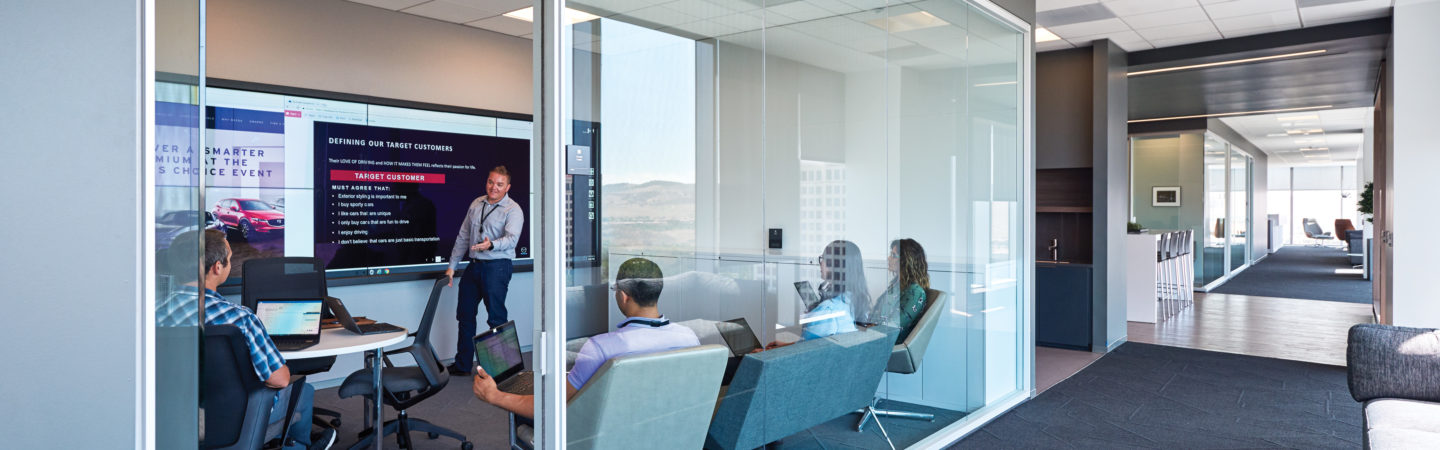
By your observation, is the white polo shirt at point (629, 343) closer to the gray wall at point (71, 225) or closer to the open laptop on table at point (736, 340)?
the open laptop on table at point (736, 340)

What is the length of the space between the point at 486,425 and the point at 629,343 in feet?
7.91

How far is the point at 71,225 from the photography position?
1600 millimetres

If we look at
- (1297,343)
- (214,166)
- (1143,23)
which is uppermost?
(1143,23)

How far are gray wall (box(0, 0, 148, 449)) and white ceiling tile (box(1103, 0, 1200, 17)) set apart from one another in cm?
556

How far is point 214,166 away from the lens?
4.75 meters

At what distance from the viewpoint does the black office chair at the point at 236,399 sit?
8.61ft

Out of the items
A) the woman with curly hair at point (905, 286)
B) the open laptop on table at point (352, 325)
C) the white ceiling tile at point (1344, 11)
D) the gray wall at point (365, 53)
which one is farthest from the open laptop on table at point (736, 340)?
the white ceiling tile at point (1344, 11)

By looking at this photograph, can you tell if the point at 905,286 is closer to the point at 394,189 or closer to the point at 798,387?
the point at 798,387

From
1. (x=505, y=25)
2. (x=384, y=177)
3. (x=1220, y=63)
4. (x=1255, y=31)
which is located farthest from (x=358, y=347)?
(x=1220, y=63)

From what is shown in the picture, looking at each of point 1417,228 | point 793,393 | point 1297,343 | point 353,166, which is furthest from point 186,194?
point 1297,343

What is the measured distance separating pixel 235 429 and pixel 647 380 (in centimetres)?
142

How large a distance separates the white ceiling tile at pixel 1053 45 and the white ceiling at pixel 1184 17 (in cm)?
4

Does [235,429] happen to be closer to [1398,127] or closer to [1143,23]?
[1143,23]

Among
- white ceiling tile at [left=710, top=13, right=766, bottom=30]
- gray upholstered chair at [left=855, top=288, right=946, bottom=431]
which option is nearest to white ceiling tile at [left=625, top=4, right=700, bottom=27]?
white ceiling tile at [left=710, top=13, right=766, bottom=30]
